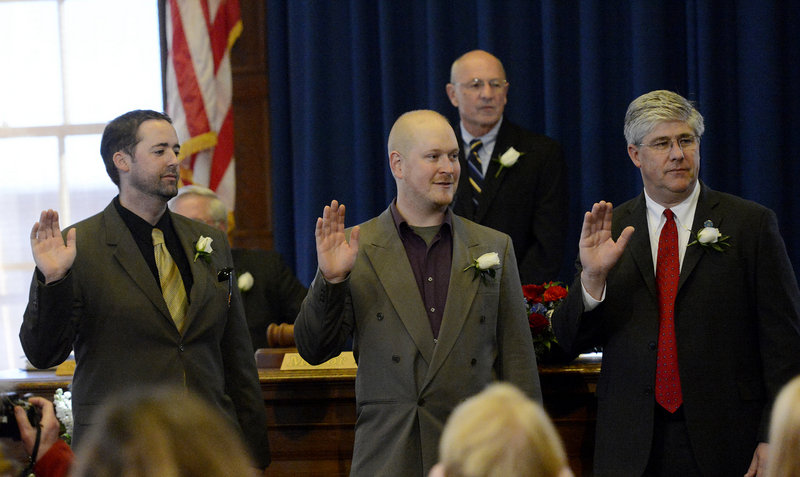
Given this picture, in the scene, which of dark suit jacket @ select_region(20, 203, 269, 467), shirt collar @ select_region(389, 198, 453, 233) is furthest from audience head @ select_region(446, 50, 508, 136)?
dark suit jacket @ select_region(20, 203, 269, 467)

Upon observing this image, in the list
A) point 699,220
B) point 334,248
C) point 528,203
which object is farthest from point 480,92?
point 334,248

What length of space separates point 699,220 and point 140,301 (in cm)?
192

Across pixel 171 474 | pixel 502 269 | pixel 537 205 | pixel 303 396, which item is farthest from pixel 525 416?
pixel 537 205

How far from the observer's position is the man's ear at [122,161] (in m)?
3.71

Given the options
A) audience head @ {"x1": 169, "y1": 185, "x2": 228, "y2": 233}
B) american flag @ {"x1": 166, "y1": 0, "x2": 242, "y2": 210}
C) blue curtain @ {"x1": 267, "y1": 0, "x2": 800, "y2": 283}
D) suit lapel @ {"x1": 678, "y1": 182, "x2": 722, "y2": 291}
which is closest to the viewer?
suit lapel @ {"x1": 678, "y1": 182, "x2": 722, "y2": 291}

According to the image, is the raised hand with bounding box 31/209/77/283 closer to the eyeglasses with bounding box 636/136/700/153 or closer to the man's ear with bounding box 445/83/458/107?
the eyeglasses with bounding box 636/136/700/153

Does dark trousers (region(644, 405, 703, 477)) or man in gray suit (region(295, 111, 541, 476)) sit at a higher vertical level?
man in gray suit (region(295, 111, 541, 476))

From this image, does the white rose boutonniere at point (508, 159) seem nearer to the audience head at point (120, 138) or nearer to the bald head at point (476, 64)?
the bald head at point (476, 64)

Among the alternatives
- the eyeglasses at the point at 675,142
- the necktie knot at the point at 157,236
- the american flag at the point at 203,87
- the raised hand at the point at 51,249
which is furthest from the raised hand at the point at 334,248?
the american flag at the point at 203,87

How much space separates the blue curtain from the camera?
5.72 meters

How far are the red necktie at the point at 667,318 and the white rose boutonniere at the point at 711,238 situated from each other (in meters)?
0.10

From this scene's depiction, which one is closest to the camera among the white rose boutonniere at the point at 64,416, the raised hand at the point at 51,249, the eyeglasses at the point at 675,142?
the raised hand at the point at 51,249

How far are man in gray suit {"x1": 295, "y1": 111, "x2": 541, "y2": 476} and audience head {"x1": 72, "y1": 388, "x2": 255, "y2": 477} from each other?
5.73 ft

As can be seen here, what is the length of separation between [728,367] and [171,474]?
2396mm
